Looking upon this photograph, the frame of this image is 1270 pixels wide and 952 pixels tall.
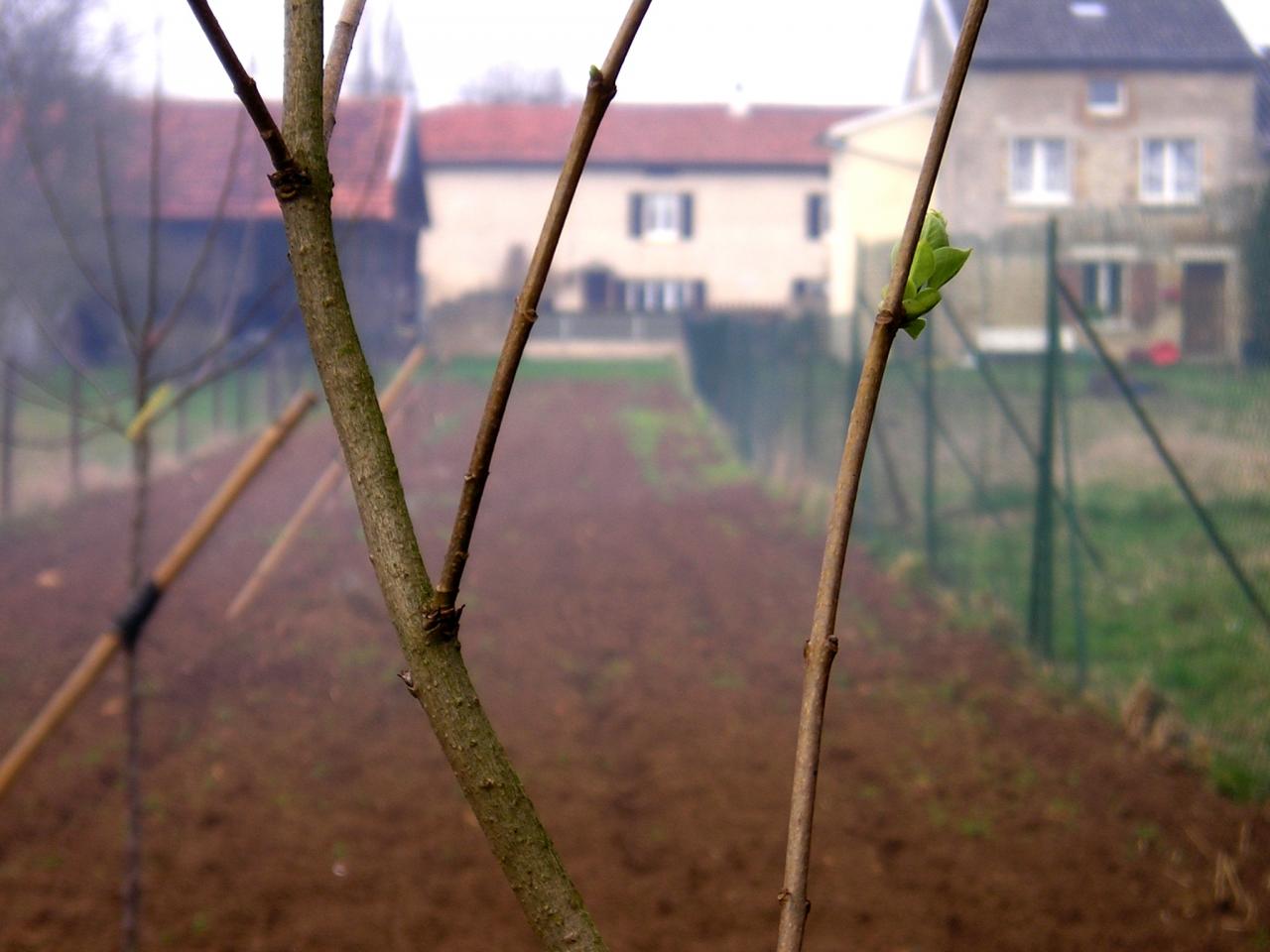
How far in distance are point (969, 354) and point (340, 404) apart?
286 inches

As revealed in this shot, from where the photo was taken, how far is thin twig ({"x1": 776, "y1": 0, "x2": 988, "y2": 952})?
0.78 metres

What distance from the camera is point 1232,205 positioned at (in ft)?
19.0

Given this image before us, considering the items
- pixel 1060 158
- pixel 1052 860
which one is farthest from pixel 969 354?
pixel 1060 158

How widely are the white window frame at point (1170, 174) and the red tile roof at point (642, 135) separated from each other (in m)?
13.8

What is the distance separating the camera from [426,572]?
0.83 metres

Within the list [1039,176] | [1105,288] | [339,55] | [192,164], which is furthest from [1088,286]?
[192,164]

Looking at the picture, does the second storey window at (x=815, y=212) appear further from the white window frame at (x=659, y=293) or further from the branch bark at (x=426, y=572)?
the branch bark at (x=426, y=572)

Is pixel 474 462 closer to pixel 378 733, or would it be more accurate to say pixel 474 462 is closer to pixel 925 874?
pixel 925 874

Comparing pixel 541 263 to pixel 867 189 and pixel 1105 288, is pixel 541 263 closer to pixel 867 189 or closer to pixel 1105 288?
pixel 1105 288

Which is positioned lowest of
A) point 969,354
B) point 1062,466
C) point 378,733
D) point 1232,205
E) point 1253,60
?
point 378,733

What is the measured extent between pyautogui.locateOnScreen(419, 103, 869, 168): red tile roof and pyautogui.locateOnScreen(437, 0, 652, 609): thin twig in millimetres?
24398

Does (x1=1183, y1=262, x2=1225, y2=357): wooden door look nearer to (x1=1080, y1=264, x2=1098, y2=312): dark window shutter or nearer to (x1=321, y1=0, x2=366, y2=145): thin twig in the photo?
(x1=1080, y1=264, x2=1098, y2=312): dark window shutter

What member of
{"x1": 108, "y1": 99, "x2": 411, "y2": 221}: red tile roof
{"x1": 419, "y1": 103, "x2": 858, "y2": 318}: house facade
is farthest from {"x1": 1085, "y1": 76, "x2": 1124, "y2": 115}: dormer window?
{"x1": 419, "y1": 103, "x2": 858, "y2": 318}: house facade

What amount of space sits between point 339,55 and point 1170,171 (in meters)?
9.08
